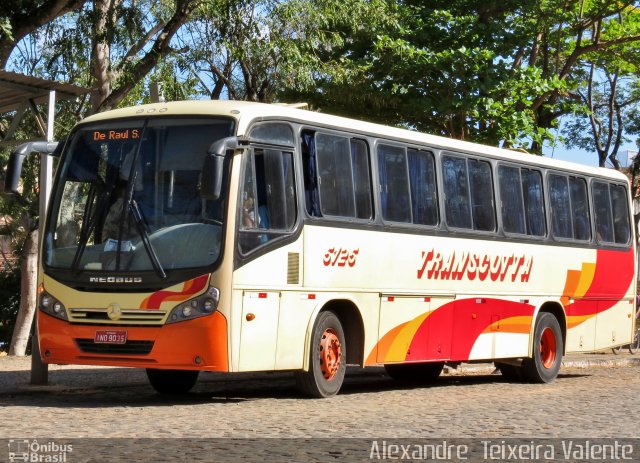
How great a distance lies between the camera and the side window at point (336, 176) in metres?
14.1

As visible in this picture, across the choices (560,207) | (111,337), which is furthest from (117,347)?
(560,207)

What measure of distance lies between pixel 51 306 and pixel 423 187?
5.24 metres

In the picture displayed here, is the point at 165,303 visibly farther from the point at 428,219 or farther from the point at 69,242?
the point at 428,219

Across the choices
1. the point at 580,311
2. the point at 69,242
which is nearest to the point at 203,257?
the point at 69,242

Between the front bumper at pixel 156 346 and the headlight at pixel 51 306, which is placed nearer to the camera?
the front bumper at pixel 156 346

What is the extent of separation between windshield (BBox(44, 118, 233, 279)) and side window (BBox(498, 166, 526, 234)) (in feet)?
20.4

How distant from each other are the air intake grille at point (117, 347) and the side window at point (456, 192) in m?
5.39

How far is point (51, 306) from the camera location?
1343cm

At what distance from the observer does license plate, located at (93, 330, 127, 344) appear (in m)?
12.9

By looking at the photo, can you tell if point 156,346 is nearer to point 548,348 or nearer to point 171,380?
point 171,380

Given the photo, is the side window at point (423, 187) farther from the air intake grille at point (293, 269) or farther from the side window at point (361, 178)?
the air intake grille at point (293, 269)

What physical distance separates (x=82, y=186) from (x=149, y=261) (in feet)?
4.41

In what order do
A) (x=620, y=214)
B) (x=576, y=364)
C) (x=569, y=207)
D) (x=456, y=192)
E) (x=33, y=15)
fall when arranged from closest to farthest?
(x=456, y=192) < (x=569, y=207) < (x=33, y=15) < (x=620, y=214) < (x=576, y=364)

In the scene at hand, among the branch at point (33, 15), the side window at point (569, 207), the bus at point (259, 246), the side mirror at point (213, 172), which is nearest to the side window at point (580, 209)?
the side window at point (569, 207)
